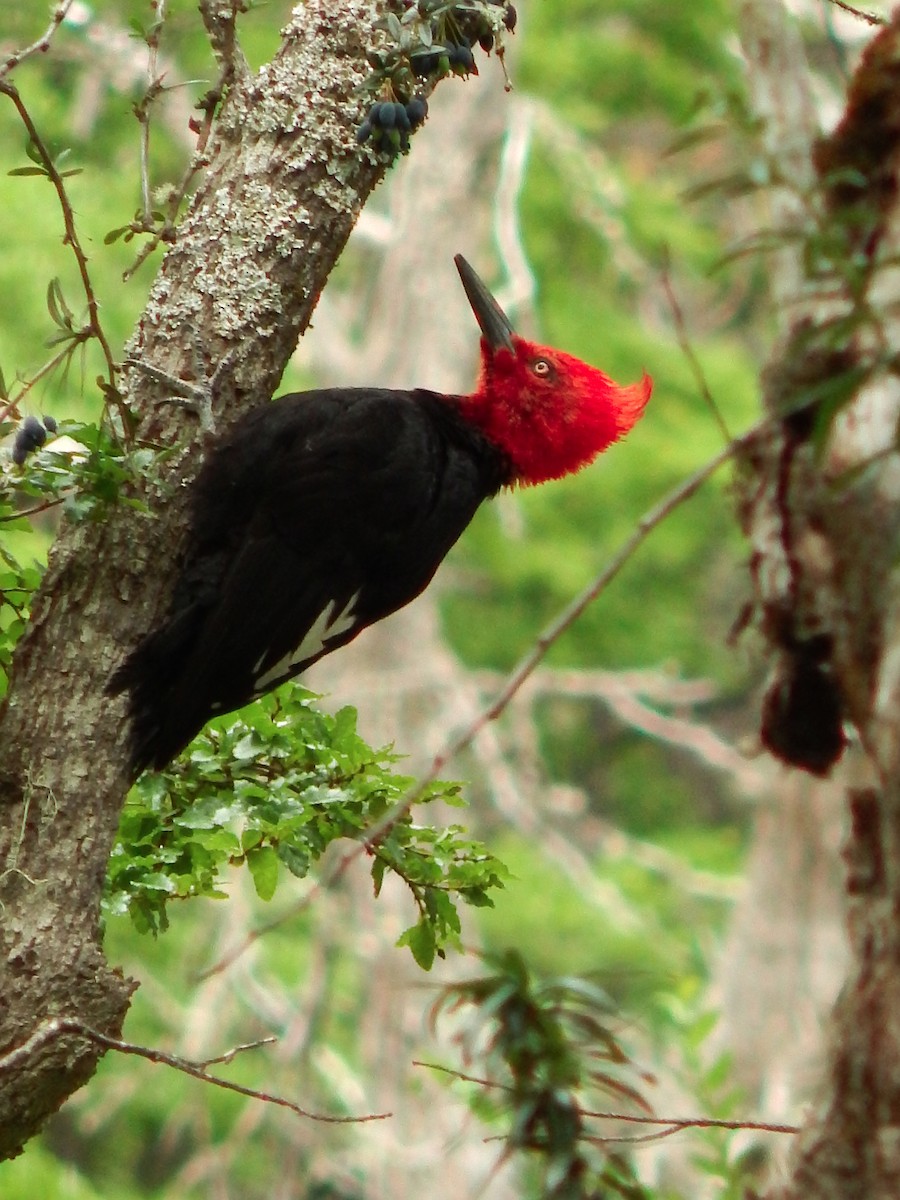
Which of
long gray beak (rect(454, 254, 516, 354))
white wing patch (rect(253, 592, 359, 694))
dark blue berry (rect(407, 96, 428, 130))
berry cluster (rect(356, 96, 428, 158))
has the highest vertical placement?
long gray beak (rect(454, 254, 516, 354))

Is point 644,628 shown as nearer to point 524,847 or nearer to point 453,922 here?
point 524,847

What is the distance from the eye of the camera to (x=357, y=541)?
9.66 feet

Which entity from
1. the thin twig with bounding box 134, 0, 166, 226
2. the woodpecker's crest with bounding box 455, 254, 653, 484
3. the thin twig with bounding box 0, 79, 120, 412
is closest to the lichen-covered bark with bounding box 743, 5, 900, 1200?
the woodpecker's crest with bounding box 455, 254, 653, 484

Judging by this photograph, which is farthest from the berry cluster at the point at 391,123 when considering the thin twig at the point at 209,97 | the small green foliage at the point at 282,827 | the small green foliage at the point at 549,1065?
the small green foliage at the point at 549,1065

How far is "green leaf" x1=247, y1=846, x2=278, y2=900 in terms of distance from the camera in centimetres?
232

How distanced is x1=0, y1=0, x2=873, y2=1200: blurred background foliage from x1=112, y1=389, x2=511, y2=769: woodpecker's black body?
4.00 m

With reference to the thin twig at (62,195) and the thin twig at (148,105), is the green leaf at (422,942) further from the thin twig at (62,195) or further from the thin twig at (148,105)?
the thin twig at (148,105)

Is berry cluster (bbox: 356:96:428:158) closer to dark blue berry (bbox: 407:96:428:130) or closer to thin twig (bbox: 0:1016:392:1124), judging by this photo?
dark blue berry (bbox: 407:96:428:130)

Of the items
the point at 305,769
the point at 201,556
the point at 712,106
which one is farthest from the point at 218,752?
the point at 712,106

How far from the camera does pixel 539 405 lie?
11.3 ft

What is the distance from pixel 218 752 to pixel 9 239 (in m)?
5.53

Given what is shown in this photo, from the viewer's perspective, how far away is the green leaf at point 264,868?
91.5 inches

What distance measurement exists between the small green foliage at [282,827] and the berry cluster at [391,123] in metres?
0.99

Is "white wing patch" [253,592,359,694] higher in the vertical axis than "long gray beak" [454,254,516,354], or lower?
lower
